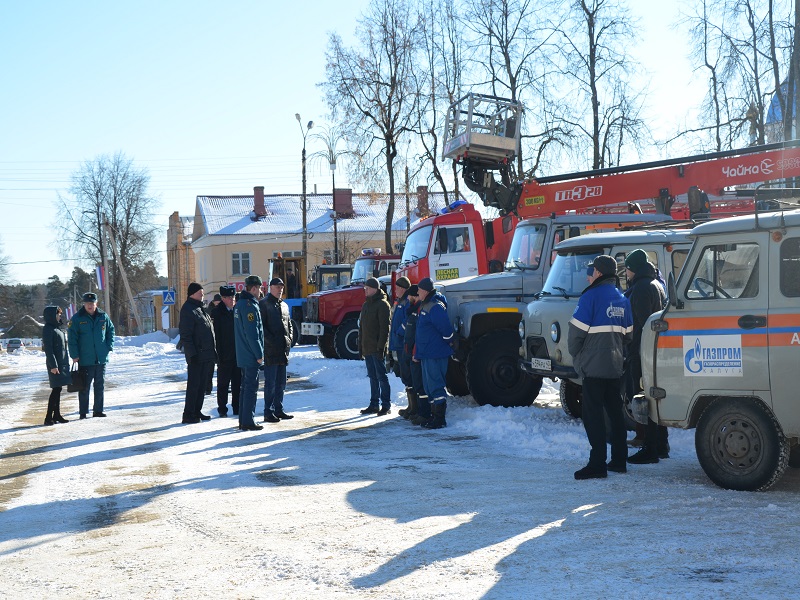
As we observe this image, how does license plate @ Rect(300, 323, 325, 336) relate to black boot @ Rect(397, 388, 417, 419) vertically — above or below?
above

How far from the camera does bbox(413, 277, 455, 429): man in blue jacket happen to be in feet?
39.0

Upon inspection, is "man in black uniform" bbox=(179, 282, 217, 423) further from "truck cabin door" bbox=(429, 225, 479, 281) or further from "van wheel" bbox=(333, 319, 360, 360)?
"van wheel" bbox=(333, 319, 360, 360)

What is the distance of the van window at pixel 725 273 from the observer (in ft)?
24.5

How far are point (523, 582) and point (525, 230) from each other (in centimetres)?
886

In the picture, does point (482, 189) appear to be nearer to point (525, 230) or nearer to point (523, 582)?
point (525, 230)

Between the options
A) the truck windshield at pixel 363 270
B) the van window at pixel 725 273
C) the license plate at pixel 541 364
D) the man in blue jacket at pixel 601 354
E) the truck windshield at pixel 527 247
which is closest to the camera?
the van window at pixel 725 273

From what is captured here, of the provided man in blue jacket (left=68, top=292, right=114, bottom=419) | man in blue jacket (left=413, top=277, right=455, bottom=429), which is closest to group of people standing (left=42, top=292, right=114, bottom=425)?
man in blue jacket (left=68, top=292, right=114, bottom=419)

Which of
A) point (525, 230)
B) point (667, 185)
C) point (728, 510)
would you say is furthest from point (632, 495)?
point (667, 185)

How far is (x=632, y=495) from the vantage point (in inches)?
290

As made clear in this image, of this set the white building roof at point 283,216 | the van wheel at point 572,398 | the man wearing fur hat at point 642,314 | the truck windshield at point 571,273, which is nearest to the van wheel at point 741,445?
the man wearing fur hat at point 642,314

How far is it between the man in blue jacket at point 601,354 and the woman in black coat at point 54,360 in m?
8.27

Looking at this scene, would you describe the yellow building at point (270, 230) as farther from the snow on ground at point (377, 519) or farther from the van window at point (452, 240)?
the snow on ground at point (377, 519)

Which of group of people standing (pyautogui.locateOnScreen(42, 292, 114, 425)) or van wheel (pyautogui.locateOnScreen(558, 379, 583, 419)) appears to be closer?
van wheel (pyautogui.locateOnScreen(558, 379, 583, 419))

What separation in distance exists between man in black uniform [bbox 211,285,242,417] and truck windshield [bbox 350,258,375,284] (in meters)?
10.1
